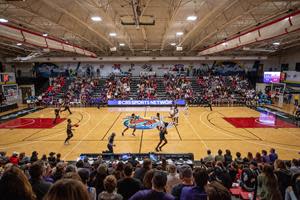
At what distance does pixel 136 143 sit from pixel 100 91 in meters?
21.8

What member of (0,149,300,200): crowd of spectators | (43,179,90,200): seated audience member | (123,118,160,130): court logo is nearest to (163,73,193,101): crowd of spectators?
(123,118,160,130): court logo

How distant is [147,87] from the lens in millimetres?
34844

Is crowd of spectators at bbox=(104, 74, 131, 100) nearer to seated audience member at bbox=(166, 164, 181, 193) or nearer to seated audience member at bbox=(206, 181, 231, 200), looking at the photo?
seated audience member at bbox=(166, 164, 181, 193)

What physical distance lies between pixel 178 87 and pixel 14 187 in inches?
1298

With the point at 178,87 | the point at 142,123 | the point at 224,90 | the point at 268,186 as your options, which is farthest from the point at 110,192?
the point at 224,90

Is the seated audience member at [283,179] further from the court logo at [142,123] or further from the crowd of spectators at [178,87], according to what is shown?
the crowd of spectators at [178,87]

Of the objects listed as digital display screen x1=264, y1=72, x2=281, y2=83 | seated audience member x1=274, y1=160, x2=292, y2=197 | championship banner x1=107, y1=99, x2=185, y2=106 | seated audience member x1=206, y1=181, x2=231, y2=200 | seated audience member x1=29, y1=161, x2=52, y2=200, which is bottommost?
championship banner x1=107, y1=99, x2=185, y2=106

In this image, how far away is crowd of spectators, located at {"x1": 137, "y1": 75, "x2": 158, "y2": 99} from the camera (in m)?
31.7

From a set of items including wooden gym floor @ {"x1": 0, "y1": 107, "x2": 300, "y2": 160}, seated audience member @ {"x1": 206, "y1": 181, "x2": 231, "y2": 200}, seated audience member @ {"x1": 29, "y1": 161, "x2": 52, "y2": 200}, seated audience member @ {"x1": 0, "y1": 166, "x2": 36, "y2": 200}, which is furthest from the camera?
wooden gym floor @ {"x1": 0, "y1": 107, "x2": 300, "y2": 160}

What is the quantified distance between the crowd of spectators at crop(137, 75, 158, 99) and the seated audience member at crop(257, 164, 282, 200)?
26.5m

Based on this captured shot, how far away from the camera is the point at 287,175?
566cm

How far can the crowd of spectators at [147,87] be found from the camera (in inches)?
1248

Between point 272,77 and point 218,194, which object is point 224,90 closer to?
point 272,77

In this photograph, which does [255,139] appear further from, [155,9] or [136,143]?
[155,9]
